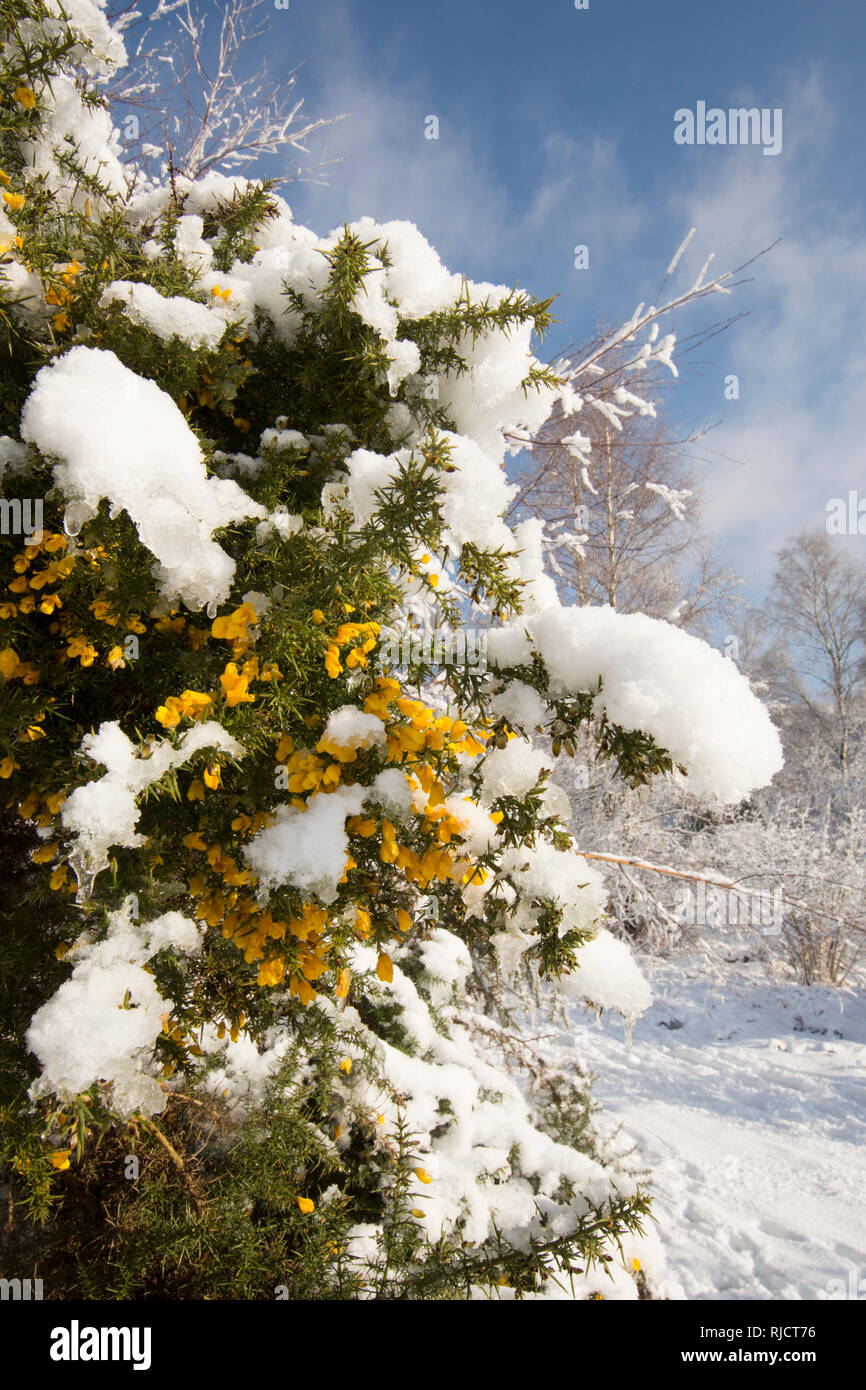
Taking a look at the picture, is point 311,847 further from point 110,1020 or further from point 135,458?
point 135,458

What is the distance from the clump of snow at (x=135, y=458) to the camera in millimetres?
1233

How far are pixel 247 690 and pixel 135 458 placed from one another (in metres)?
0.50

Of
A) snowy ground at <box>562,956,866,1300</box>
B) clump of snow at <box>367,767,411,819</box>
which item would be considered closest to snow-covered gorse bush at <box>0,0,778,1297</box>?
clump of snow at <box>367,767,411,819</box>

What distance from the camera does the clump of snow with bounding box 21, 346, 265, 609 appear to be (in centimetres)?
123

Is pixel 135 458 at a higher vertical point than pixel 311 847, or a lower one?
higher

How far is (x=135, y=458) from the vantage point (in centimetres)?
127

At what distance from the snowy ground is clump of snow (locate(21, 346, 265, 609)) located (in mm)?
3692

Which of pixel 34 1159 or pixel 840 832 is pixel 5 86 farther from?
pixel 840 832

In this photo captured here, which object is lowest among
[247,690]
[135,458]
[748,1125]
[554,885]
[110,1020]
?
[748,1125]

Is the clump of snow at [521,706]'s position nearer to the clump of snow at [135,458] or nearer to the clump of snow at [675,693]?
the clump of snow at [675,693]

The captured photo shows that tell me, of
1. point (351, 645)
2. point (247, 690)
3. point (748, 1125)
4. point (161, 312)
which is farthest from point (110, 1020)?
point (748, 1125)

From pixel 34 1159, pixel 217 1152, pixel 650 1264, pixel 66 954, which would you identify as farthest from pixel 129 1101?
pixel 650 1264

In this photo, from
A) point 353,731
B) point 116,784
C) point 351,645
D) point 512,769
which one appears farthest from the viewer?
→ point 512,769

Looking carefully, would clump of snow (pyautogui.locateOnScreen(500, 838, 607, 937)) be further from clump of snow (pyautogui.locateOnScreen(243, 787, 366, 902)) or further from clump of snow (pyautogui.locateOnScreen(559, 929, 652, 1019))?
clump of snow (pyautogui.locateOnScreen(243, 787, 366, 902))
